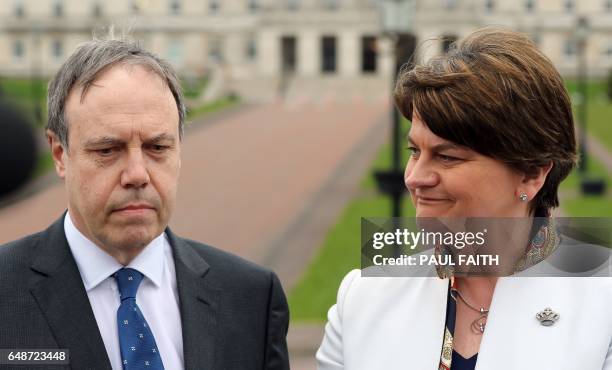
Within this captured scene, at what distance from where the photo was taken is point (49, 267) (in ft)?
9.74

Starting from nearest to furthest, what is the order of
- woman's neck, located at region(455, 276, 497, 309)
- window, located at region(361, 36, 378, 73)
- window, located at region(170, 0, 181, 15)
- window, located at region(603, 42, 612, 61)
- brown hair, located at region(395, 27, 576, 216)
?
brown hair, located at region(395, 27, 576, 216)
woman's neck, located at region(455, 276, 497, 309)
window, located at region(603, 42, 612, 61)
window, located at region(361, 36, 378, 73)
window, located at region(170, 0, 181, 15)

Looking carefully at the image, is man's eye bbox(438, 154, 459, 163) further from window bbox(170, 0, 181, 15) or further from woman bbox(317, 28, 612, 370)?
window bbox(170, 0, 181, 15)

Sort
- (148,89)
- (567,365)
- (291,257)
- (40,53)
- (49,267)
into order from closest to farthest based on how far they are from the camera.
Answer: (567,365) < (148,89) < (49,267) < (291,257) < (40,53)

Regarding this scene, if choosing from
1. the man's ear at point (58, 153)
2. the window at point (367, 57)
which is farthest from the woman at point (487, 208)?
the window at point (367, 57)

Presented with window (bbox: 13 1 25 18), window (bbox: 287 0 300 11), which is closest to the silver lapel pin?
window (bbox: 287 0 300 11)

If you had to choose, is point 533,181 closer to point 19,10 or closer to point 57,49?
point 57,49

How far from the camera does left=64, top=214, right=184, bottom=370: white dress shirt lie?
9.57ft

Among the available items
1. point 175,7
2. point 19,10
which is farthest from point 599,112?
point 19,10

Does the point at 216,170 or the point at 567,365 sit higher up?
the point at 567,365

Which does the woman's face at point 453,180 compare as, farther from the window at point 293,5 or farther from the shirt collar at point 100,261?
the window at point 293,5

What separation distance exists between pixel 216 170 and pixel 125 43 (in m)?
25.9

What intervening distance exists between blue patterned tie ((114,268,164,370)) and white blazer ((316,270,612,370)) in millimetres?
465

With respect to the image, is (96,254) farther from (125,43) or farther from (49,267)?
(125,43)

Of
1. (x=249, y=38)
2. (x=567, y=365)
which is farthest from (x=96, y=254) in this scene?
(x=249, y=38)
